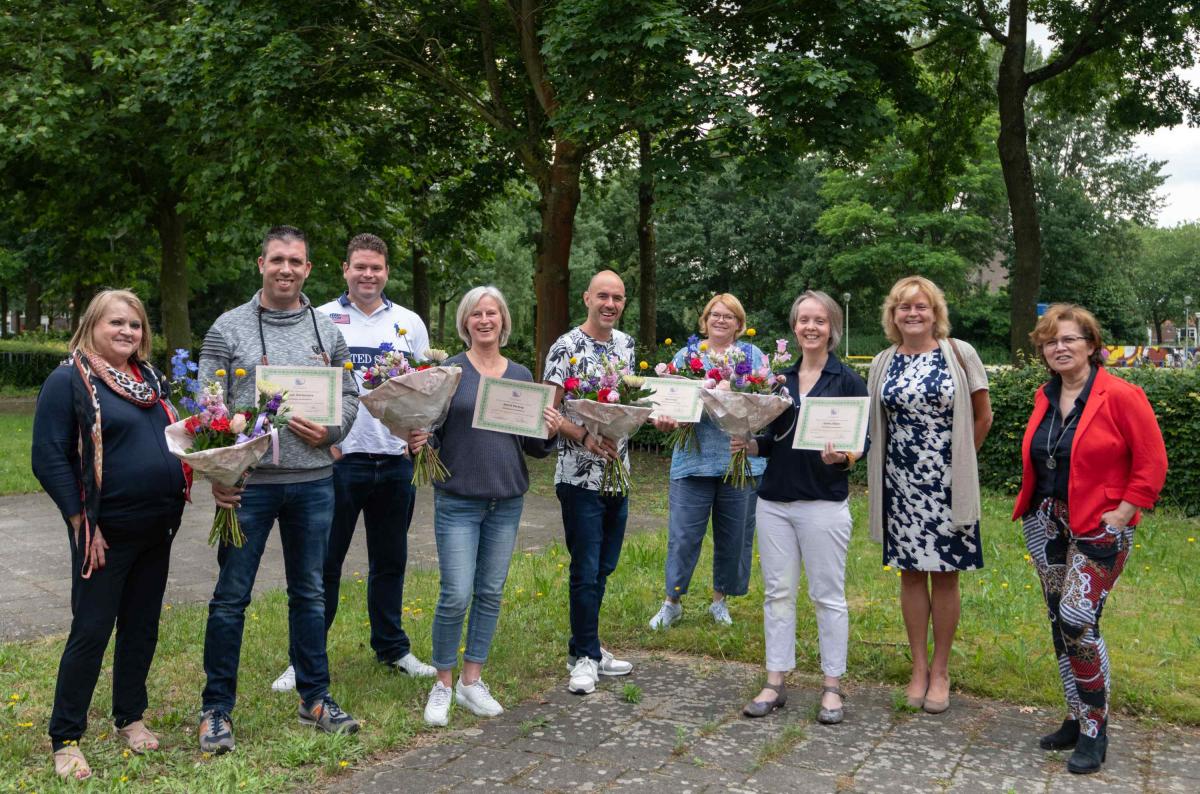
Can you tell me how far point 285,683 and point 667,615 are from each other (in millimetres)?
2394

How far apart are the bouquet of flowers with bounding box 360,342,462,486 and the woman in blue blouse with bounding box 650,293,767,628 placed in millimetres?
1798

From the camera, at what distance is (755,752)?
467cm

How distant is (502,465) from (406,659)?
1.47 meters

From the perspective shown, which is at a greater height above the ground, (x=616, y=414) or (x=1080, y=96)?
(x=1080, y=96)

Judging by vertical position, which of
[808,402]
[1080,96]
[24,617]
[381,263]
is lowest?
Answer: [24,617]

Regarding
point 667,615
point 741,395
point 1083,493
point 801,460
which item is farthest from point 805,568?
point 667,615

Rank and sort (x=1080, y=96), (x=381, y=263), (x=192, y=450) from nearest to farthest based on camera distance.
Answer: (x=192, y=450)
(x=381, y=263)
(x=1080, y=96)

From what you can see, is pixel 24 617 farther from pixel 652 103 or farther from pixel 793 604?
pixel 652 103

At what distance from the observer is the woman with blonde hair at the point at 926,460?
4984 mm

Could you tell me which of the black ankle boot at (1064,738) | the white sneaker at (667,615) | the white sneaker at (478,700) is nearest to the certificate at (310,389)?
the white sneaker at (478,700)

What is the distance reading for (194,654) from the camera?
19.6ft

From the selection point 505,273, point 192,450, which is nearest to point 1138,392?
point 192,450

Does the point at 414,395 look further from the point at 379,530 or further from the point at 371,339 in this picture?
the point at 379,530

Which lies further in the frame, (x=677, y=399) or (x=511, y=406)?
(x=677, y=399)
